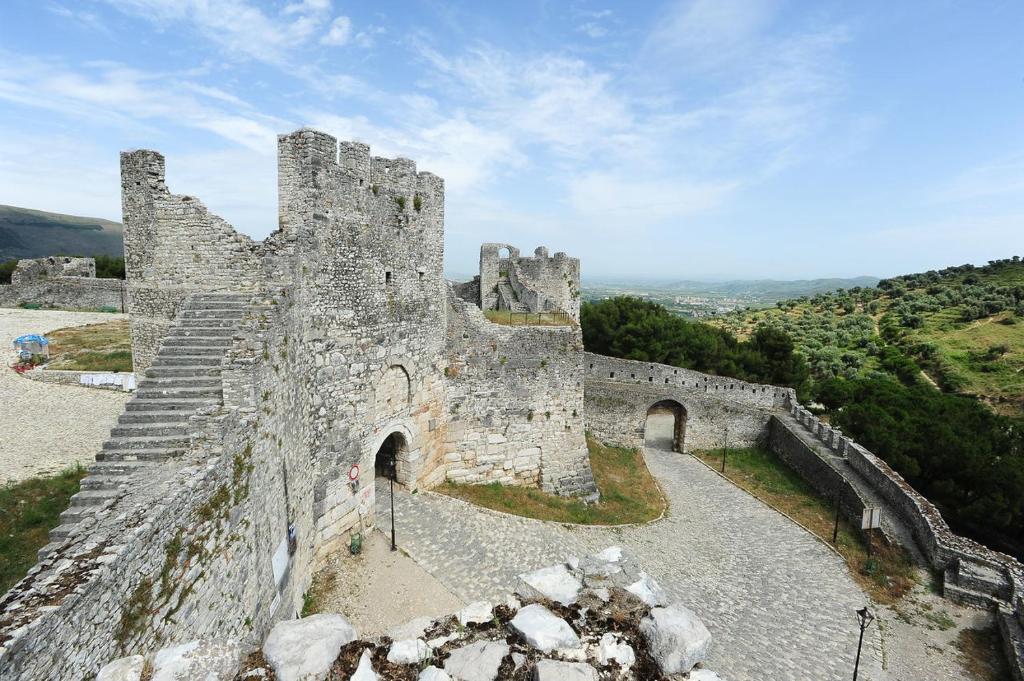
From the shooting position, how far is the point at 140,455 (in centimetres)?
636

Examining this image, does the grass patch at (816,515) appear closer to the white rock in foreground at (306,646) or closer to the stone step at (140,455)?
the white rock in foreground at (306,646)

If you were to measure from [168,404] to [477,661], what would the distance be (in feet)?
19.3

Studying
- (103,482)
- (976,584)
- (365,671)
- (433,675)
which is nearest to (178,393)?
(103,482)

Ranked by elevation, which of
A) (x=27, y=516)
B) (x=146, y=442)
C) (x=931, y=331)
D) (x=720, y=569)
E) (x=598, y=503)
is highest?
(x=146, y=442)

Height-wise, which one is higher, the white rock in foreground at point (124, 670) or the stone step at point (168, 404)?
the stone step at point (168, 404)

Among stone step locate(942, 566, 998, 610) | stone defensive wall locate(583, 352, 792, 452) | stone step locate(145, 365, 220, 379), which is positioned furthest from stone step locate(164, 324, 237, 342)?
stone defensive wall locate(583, 352, 792, 452)

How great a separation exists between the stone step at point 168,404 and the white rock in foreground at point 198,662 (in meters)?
4.25

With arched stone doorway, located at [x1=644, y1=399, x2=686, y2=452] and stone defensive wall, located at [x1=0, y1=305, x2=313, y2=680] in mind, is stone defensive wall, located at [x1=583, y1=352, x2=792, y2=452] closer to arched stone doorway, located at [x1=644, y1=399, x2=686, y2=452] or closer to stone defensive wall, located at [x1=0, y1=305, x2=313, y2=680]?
arched stone doorway, located at [x1=644, y1=399, x2=686, y2=452]

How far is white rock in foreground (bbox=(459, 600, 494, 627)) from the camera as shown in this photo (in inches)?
149

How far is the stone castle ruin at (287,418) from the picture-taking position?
178 inches

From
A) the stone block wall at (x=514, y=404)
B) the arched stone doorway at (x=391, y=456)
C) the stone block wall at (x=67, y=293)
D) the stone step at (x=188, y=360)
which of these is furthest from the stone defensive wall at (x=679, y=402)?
the stone block wall at (x=67, y=293)

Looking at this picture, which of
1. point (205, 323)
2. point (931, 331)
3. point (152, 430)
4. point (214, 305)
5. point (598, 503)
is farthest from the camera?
point (931, 331)

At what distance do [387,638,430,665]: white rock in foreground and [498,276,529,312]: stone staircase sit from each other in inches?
728

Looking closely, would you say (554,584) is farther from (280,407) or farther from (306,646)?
(280,407)
